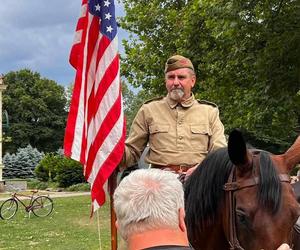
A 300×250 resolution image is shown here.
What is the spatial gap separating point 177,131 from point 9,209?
55.1 ft

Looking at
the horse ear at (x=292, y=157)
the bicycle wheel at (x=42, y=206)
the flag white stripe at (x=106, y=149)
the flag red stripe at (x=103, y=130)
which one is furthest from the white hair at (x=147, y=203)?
the bicycle wheel at (x=42, y=206)

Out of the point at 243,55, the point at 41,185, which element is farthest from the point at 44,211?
the point at 41,185

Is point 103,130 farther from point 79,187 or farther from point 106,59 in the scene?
point 79,187

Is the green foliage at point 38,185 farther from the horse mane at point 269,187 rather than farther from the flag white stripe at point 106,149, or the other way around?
the horse mane at point 269,187

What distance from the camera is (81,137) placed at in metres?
5.25

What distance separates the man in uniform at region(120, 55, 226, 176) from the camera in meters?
4.39

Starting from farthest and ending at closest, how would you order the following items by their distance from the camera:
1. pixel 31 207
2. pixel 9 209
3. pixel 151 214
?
pixel 31 207, pixel 9 209, pixel 151 214

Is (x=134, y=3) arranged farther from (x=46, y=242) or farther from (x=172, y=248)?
(x=172, y=248)

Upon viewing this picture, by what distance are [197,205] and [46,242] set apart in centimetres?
1124

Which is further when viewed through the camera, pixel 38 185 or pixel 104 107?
pixel 38 185

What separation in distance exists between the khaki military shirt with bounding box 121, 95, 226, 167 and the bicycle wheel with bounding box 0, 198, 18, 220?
16.2m

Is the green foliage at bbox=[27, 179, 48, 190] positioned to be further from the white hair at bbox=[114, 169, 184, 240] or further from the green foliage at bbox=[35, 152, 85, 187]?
the white hair at bbox=[114, 169, 184, 240]

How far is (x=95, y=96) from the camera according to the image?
5.26 metres

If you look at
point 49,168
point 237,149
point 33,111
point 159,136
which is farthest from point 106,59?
point 33,111
